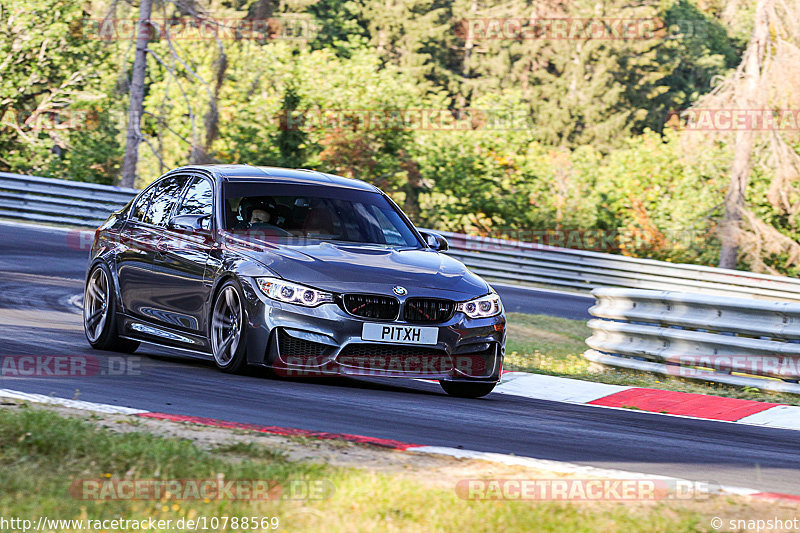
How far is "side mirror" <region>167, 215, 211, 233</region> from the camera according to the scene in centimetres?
905

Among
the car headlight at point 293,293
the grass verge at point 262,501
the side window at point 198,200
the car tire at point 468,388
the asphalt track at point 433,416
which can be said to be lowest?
the car tire at point 468,388

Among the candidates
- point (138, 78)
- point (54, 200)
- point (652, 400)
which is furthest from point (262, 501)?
point (138, 78)

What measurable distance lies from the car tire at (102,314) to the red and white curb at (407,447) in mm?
2938

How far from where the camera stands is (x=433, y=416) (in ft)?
23.6

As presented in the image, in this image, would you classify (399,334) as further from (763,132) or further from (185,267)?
(763,132)

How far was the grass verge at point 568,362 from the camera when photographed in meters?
10.3

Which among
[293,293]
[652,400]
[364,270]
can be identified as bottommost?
[652,400]

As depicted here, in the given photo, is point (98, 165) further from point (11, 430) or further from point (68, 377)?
point (11, 430)

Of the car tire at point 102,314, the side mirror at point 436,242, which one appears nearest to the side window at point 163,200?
the car tire at point 102,314

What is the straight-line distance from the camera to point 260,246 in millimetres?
8539

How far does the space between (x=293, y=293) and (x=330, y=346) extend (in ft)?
1.44

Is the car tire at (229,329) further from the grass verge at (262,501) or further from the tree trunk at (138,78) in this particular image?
the tree trunk at (138,78)

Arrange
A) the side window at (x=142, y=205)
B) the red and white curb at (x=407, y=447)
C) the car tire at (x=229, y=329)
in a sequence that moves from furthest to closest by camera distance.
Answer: the side window at (x=142, y=205)
the car tire at (x=229, y=329)
the red and white curb at (x=407, y=447)

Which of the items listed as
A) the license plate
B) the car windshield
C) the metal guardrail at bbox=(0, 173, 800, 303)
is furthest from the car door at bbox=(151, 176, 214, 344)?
the metal guardrail at bbox=(0, 173, 800, 303)
